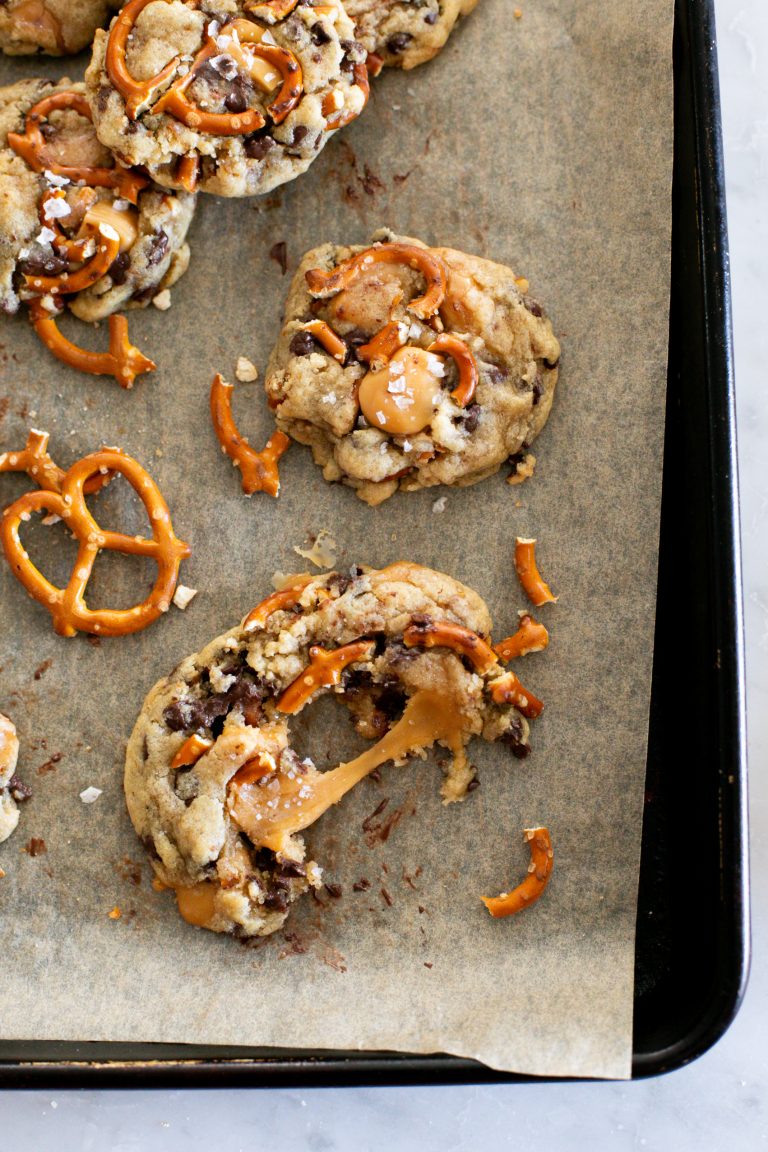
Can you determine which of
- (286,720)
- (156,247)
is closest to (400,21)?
(156,247)

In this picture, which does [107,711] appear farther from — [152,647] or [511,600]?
[511,600]

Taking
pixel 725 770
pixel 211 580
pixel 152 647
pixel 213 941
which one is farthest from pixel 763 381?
pixel 213 941

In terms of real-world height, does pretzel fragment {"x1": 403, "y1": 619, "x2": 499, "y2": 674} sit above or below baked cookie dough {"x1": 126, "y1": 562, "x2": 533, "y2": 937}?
above

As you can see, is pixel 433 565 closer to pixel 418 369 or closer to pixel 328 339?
pixel 418 369

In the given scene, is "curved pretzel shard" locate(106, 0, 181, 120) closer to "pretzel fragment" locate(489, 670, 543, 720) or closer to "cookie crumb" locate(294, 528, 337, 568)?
"cookie crumb" locate(294, 528, 337, 568)

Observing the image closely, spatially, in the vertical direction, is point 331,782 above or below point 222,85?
below

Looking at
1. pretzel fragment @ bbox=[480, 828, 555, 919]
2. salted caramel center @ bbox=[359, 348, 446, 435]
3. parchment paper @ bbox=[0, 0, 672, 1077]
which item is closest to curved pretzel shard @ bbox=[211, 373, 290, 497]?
parchment paper @ bbox=[0, 0, 672, 1077]

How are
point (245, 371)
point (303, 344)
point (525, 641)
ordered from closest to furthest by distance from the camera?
point (525, 641) → point (303, 344) → point (245, 371)

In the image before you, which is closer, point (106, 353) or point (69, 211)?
point (69, 211)
